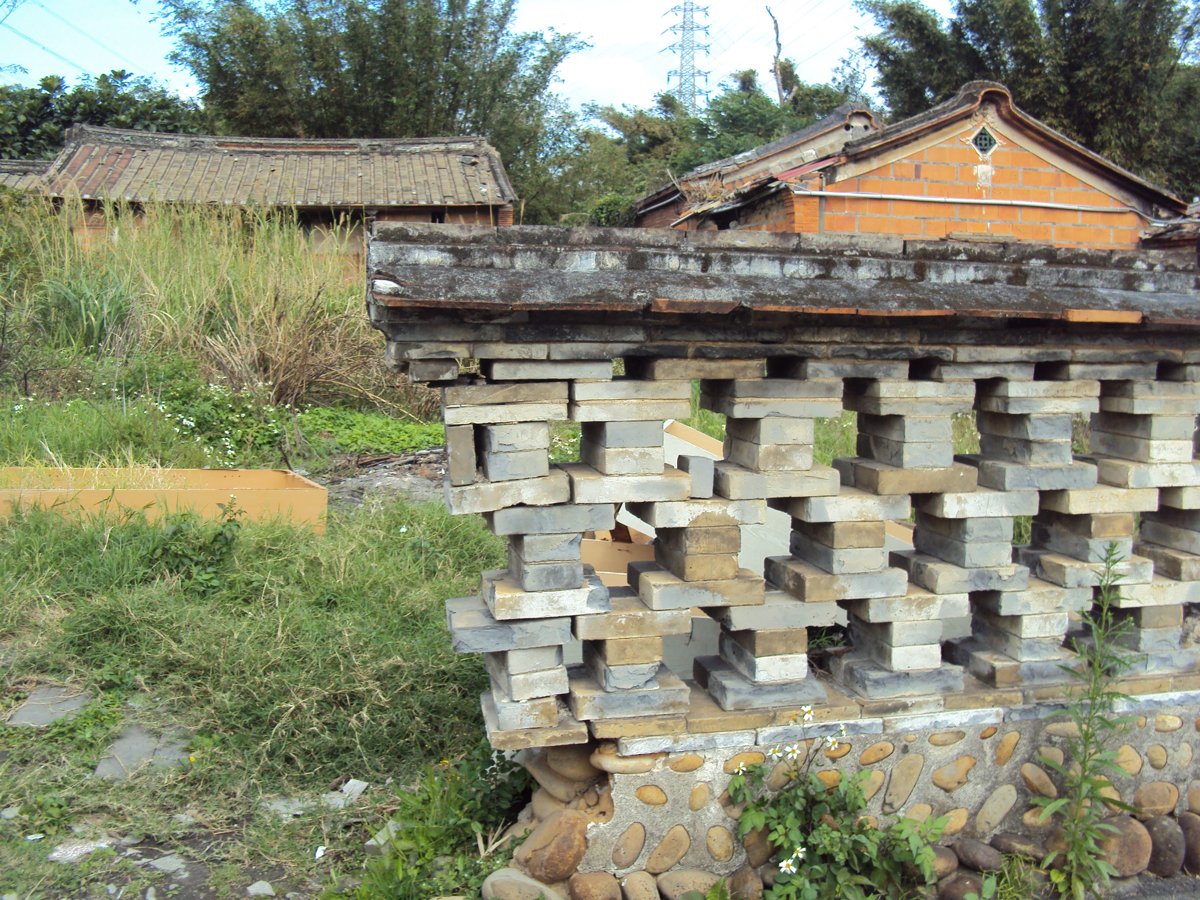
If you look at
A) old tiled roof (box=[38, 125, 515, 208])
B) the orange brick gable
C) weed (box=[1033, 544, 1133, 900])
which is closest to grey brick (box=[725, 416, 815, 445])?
weed (box=[1033, 544, 1133, 900])

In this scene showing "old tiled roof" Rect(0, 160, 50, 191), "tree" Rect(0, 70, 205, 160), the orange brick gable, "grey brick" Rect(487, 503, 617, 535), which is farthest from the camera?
"tree" Rect(0, 70, 205, 160)

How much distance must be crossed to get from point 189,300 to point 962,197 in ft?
30.1

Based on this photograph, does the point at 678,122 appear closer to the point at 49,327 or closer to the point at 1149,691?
the point at 49,327

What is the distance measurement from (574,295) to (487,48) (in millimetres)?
24501

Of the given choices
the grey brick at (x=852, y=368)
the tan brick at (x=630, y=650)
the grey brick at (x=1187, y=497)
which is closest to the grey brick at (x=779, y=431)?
the grey brick at (x=852, y=368)

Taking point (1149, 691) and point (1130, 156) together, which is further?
point (1130, 156)

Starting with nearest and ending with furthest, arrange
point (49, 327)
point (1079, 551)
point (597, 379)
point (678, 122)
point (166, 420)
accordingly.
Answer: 1. point (597, 379)
2. point (1079, 551)
3. point (166, 420)
4. point (49, 327)
5. point (678, 122)

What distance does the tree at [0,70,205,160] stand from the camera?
22.7 meters

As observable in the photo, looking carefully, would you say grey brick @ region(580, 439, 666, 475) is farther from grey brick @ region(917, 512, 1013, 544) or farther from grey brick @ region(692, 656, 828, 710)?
grey brick @ region(917, 512, 1013, 544)

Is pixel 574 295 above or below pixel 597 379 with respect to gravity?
above

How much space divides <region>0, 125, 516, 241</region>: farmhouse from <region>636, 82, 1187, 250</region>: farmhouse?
6663 mm

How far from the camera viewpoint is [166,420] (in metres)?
6.98

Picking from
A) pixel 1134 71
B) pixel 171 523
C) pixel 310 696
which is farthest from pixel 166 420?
pixel 1134 71

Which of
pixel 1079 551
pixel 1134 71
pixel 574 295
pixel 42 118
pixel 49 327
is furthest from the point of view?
pixel 42 118
